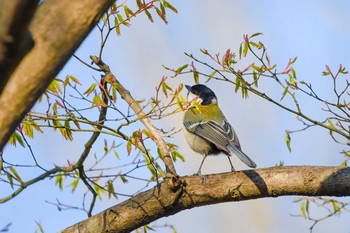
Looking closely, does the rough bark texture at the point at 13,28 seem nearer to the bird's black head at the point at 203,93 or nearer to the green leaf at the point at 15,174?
the green leaf at the point at 15,174

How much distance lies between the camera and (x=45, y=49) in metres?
1.29

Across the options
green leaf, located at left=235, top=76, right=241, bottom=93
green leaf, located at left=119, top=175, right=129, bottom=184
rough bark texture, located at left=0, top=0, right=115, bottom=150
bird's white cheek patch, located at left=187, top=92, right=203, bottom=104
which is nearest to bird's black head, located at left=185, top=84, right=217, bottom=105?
bird's white cheek patch, located at left=187, top=92, right=203, bottom=104

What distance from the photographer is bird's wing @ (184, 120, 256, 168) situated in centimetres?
435

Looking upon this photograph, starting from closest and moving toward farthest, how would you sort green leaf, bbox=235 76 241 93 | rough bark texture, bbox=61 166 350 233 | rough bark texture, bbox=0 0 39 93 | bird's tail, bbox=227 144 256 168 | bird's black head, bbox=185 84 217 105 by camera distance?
rough bark texture, bbox=0 0 39 93
rough bark texture, bbox=61 166 350 233
green leaf, bbox=235 76 241 93
bird's tail, bbox=227 144 256 168
bird's black head, bbox=185 84 217 105

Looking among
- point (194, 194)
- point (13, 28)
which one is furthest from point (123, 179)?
point (13, 28)

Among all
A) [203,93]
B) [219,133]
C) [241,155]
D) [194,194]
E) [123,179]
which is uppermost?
[203,93]

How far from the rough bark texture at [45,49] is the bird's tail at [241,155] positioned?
2246mm

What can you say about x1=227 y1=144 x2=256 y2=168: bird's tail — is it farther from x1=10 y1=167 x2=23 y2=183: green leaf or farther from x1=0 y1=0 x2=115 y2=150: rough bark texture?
x1=0 y1=0 x2=115 y2=150: rough bark texture

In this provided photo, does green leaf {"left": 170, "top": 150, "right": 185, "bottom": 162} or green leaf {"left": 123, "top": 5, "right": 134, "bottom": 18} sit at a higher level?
green leaf {"left": 123, "top": 5, "right": 134, "bottom": 18}

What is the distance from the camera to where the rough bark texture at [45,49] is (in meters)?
1.29

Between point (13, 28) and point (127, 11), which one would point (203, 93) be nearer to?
point (127, 11)

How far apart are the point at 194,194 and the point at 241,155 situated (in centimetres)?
110

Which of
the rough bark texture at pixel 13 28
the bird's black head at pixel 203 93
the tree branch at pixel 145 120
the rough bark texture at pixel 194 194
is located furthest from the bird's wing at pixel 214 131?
the rough bark texture at pixel 13 28

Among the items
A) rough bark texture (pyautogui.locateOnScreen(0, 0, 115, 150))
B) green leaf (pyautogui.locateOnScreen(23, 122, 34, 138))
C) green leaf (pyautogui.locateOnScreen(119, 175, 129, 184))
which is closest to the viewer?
rough bark texture (pyautogui.locateOnScreen(0, 0, 115, 150))
